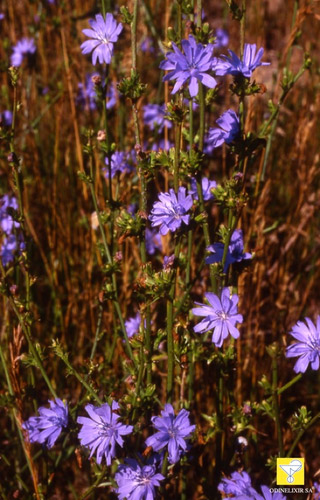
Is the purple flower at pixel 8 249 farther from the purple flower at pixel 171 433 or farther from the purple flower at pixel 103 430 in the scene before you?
the purple flower at pixel 171 433

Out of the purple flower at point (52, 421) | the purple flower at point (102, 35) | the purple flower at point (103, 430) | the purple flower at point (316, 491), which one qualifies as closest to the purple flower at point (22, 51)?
the purple flower at point (102, 35)

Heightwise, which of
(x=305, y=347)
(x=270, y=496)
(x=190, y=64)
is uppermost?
(x=190, y=64)

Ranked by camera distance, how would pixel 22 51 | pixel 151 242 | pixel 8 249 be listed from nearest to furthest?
pixel 8 249
pixel 151 242
pixel 22 51

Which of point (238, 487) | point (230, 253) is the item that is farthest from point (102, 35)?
point (238, 487)

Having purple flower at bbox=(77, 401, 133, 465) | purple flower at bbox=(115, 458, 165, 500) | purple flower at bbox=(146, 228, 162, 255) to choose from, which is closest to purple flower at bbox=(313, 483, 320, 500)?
purple flower at bbox=(115, 458, 165, 500)

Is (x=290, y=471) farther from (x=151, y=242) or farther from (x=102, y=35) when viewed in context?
(x=102, y=35)

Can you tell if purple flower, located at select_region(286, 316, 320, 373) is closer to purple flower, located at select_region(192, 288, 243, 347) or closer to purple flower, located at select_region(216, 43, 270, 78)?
purple flower, located at select_region(192, 288, 243, 347)

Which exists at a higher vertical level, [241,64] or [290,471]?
[241,64]
